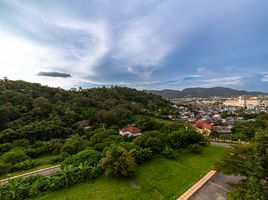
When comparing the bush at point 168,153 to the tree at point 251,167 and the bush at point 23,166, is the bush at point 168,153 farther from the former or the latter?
the bush at point 23,166

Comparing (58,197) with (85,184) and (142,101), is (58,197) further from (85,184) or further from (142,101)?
(142,101)

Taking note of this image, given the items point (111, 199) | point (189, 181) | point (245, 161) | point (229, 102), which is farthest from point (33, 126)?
point (229, 102)

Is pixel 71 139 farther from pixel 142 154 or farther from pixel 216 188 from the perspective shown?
pixel 216 188

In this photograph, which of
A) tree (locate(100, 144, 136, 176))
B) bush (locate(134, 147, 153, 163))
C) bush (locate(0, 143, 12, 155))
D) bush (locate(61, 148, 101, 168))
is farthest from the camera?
bush (locate(0, 143, 12, 155))

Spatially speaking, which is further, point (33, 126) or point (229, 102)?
point (229, 102)

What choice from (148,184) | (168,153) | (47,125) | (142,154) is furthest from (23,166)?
(168,153)

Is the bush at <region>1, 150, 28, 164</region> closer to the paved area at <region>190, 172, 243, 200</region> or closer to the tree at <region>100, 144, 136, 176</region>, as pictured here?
the tree at <region>100, 144, 136, 176</region>

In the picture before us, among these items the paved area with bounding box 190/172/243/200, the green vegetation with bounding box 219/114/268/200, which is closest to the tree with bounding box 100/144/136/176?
the paved area with bounding box 190/172/243/200
